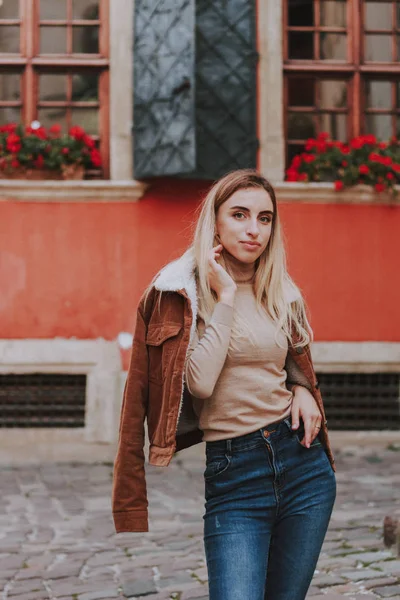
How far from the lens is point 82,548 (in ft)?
16.2

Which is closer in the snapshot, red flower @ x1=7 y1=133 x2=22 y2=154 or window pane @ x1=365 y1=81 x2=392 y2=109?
red flower @ x1=7 y1=133 x2=22 y2=154

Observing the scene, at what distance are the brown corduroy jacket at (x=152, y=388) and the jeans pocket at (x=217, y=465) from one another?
0.10 metres

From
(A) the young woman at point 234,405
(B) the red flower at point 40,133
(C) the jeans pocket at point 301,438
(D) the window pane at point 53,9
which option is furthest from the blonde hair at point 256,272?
(D) the window pane at point 53,9

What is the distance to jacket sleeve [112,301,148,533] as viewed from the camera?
2.41m

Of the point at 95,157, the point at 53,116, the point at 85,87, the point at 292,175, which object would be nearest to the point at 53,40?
the point at 85,87

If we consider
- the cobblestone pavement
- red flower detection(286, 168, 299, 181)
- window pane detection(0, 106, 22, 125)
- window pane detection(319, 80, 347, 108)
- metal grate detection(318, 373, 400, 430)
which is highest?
window pane detection(319, 80, 347, 108)

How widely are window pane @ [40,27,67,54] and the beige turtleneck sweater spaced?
628 centimetres

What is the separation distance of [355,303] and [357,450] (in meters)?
1.28

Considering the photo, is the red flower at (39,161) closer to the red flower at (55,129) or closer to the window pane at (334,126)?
the red flower at (55,129)

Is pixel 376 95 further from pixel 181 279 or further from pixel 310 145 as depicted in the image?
pixel 181 279

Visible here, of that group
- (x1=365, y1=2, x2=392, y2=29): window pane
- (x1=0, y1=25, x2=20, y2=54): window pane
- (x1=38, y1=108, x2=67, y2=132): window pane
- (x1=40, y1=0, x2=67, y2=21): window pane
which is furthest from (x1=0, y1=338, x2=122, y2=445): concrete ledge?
(x1=365, y1=2, x2=392, y2=29): window pane

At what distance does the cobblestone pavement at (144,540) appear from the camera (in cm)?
414

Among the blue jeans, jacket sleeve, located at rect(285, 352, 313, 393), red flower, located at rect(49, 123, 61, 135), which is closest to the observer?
the blue jeans

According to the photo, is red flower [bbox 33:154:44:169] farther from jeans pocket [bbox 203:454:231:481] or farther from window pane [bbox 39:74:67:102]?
jeans pocket [bbox 203:454:231:481]
